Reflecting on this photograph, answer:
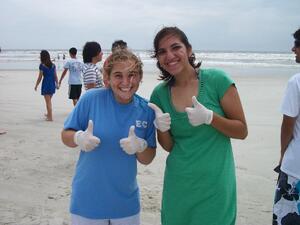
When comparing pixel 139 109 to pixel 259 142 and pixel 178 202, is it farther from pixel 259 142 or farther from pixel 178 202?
pixel 259 142

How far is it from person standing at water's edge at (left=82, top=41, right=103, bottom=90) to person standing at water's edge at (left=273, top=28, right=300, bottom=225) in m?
3.61

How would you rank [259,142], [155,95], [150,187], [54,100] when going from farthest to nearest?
[54,100], [259,142], [150,187], [155,95]

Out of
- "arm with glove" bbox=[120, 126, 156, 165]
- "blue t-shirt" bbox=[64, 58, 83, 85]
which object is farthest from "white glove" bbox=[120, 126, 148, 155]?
"blue t-shirt" bbox=[64, 58, 83, 85]

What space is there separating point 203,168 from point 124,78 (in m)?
0.68

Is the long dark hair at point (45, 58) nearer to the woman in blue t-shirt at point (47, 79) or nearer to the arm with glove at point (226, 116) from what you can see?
the woman in blue t-shirt at point (47, 79)

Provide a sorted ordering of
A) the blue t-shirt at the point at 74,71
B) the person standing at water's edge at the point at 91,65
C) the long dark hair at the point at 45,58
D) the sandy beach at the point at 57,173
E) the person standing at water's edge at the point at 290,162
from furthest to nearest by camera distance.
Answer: the blue t-shirt at the point at 74,71, the long dark hair at the point at 45,58, the person standing at water's edge at the point at 91,65, the sandy beach at the point at 57,173, the person standing at water's edge at the point at 290,162

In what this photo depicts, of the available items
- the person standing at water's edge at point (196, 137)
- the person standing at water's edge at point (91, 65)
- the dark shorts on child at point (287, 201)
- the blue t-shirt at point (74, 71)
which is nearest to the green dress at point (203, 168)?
the person standing at water's edge at point (196, 137)

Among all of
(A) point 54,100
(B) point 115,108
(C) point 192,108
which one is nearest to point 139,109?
(B) point 115,108

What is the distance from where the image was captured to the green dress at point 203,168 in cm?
208

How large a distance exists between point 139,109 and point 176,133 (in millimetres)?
262

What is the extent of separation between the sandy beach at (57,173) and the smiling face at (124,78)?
1.79 m

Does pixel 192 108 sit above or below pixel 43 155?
above

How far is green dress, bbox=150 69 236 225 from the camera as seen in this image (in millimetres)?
2082

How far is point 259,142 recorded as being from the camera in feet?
21.0
